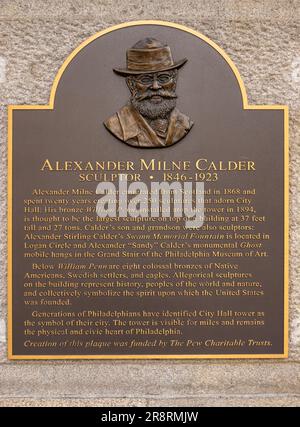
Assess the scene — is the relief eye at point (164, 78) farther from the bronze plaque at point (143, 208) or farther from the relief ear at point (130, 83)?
the relief ear at point (130, 83)

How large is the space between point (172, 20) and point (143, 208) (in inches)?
58.4

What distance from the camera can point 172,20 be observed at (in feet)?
11.9

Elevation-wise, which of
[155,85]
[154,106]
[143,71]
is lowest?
[154,106]

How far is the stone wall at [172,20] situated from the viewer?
3617 millimetres

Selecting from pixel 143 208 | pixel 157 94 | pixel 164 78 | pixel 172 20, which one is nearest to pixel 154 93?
pixel 157 94

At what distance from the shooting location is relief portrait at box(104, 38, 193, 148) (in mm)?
3529

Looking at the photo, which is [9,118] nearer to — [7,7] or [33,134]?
[33,134]

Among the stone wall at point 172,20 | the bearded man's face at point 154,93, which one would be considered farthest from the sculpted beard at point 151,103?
the stone wall at point 172,20

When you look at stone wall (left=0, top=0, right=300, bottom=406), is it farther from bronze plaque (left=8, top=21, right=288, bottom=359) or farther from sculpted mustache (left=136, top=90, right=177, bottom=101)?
sculpted mustache (left=136, top=90, right=177, bottom=101)

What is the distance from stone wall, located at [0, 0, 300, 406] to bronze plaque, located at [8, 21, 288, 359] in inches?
4.1

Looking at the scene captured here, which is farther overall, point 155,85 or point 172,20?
point 172,20

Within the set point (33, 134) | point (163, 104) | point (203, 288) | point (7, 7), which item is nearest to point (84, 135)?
point (33, 134)

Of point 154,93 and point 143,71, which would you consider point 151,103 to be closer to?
point 154,93
